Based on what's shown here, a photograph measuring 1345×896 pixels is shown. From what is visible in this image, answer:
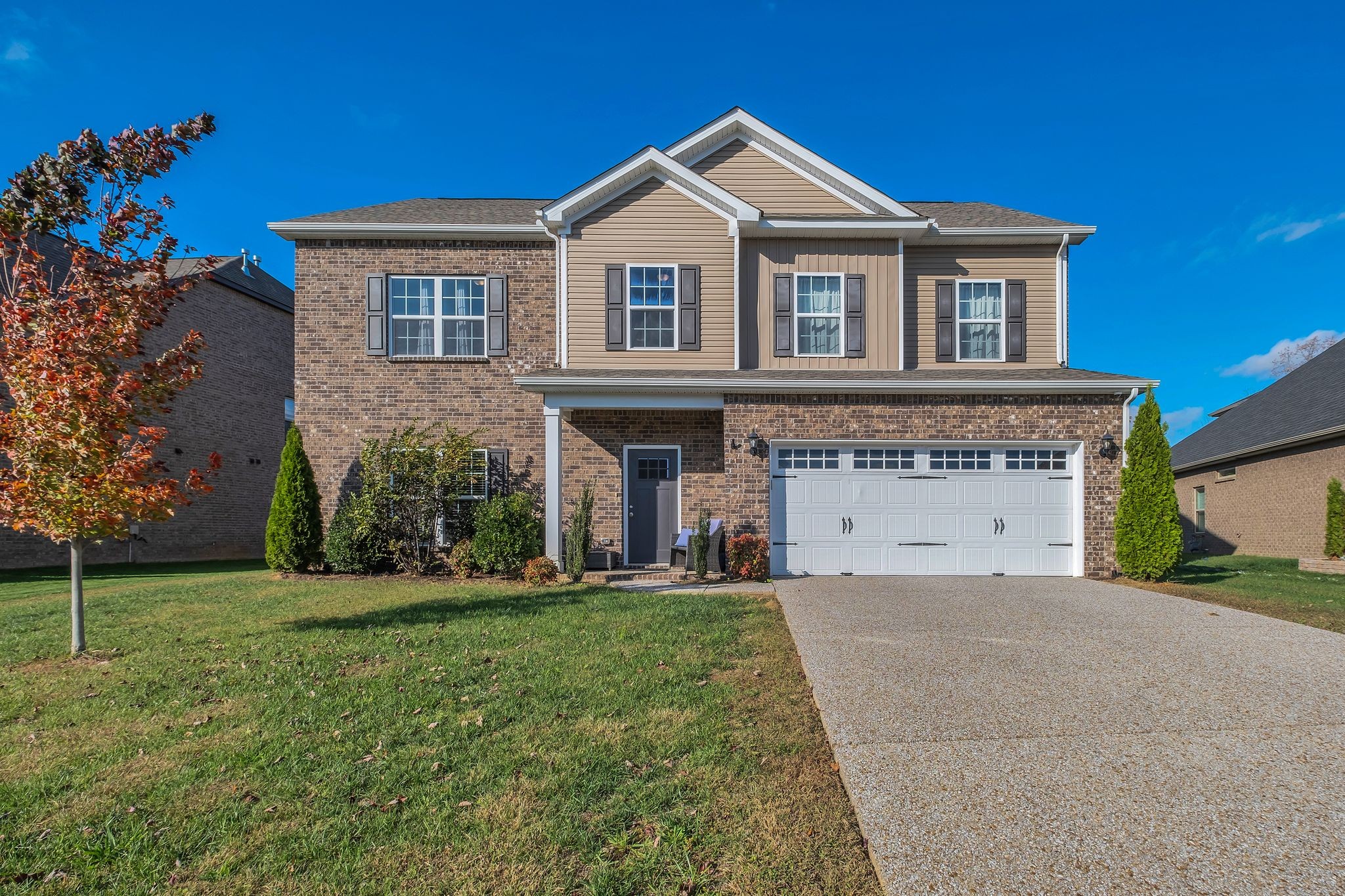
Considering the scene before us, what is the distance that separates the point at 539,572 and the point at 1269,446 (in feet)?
62.7

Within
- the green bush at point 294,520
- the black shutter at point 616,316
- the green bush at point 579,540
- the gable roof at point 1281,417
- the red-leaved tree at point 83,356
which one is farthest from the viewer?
the gable roof at point 1281,417

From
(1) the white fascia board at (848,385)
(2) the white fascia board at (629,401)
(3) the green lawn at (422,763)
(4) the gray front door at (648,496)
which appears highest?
(1) the white fascia board at (848,385)

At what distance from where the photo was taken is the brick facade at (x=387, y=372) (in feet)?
40.7

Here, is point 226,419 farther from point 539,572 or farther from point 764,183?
point 764,183

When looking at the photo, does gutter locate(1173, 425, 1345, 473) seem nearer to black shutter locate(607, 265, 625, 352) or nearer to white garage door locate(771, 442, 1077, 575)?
white garage door locate(771, 442, 1077, 575)

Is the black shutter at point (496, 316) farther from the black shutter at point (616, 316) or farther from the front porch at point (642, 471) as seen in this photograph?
the black shutter at point (616, 316)

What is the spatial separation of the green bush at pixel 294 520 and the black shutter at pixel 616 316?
568 centimetres

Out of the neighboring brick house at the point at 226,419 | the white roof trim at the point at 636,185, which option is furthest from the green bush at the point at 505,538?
the neighboring brick house at the point at 226,419

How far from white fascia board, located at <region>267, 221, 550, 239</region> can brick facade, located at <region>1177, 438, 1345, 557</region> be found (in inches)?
736

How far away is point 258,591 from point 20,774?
6.41m

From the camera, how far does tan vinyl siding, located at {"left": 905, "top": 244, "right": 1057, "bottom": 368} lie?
12828 millimetres

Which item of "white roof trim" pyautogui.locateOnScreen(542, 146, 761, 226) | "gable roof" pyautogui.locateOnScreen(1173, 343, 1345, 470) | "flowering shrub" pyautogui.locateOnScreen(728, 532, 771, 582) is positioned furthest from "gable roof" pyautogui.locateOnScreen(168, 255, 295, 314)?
"gable roof" pyautogui.locateOnScreen(1173, 343, 1345, 470)

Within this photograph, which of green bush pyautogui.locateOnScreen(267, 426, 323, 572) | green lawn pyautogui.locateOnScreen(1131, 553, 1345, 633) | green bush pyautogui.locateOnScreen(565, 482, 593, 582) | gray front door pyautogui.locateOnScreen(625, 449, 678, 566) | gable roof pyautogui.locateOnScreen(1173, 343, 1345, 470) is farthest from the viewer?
gable roof pyautogui.locateOnScreen(1173, 343, 1345, 470)

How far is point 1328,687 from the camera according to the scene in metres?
5.10
